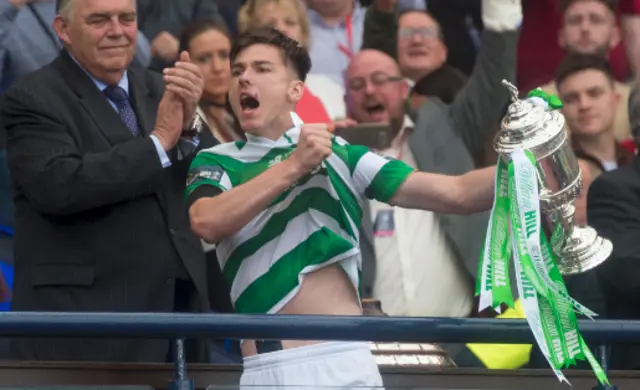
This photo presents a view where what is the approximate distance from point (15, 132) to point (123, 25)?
517 millimetres

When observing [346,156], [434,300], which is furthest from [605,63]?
[346,156]

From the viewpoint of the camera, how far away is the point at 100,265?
5.04m

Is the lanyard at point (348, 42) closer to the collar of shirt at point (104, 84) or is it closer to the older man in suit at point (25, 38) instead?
the older man in suit at point (25, 38)

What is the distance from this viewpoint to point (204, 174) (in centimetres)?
459

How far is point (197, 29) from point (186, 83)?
3.06 ft

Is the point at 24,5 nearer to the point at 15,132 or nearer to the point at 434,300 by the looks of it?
the point at 15,132

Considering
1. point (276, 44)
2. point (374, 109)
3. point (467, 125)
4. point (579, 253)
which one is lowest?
point (579, 253)

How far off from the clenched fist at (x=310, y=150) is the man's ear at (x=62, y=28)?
1223 millimetres

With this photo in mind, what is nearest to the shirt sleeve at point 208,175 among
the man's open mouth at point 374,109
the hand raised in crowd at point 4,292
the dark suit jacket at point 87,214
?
the dark suit jacket at point 87,214

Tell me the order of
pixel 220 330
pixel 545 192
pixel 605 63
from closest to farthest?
1. pixel 220 330
2. pixel 545 192
3. pixel 605 63

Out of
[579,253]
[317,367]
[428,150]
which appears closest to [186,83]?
A: [317,367]

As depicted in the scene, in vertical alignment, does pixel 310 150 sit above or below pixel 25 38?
below

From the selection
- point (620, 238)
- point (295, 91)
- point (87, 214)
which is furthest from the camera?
point (620, 238)

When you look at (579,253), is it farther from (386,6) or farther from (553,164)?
(386,6)
